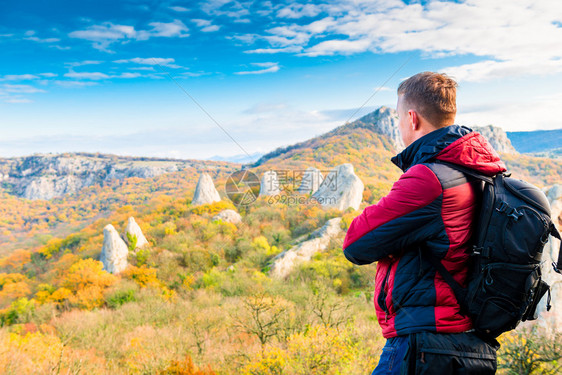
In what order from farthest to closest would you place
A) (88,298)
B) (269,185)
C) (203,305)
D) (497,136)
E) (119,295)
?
(497,136) → (269,185) → (119,295) → (88,298) → (203,305)

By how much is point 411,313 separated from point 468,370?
1.34ft

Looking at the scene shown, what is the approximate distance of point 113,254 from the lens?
80.2 feet

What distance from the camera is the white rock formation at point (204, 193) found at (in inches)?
1526

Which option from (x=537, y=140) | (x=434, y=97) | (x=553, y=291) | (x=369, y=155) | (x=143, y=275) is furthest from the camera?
(x=537, y=140)

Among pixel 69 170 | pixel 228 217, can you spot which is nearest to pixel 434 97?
pixel 228 217

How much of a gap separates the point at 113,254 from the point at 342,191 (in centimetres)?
2428

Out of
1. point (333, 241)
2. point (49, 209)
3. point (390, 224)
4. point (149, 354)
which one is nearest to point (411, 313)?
point (390, 224)

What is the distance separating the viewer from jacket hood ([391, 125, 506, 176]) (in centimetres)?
163

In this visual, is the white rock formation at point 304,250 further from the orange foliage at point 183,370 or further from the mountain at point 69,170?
the mountain at point 69,170

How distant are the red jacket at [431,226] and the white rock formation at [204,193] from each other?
38385 mm

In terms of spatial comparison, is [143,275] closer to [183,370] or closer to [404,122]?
[183,370]

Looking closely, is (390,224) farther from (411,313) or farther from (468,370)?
(468,370)

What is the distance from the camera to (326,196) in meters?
35.9

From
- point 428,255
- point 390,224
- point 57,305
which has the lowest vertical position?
point 57,305
